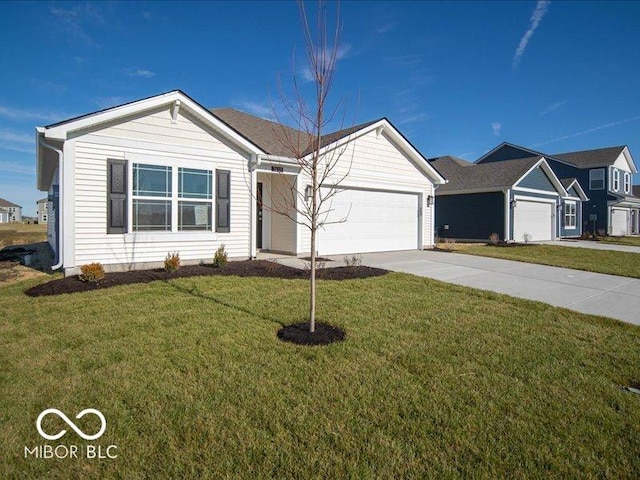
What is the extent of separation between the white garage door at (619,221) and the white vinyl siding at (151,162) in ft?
114

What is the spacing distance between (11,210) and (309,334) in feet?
330

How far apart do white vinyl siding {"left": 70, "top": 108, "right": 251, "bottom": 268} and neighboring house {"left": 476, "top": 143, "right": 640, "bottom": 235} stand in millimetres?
29165

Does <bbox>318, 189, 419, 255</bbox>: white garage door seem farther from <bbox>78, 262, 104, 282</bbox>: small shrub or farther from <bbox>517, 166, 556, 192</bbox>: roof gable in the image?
<bbox>517, 166, 556, 192</bbox>: roof gable

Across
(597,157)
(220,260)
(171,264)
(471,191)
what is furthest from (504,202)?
(597,157)

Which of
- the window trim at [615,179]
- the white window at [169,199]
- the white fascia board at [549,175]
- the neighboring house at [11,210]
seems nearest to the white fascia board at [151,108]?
the white window at [169,199]

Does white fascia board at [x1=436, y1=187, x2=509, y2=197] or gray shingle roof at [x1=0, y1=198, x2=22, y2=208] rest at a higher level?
gray shingle roof at [x1=0, y1=198, x2=22, y2=208]

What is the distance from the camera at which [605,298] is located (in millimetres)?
7000

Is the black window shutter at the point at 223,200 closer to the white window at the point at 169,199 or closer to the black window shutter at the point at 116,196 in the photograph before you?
the white window at the point at 169,199

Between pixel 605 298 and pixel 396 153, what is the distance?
8.72 metres

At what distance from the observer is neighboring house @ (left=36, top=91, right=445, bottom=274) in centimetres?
786

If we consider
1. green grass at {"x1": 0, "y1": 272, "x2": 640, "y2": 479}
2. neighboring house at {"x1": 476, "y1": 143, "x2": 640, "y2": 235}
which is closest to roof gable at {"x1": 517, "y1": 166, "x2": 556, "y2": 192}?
neighboring house at {"x1": 476, "y1": 143, "x2": 640, "y2": 235}

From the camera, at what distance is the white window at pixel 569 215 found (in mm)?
25253

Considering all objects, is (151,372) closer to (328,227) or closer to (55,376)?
(55,376)

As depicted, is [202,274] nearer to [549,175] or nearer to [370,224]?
[370,224]
